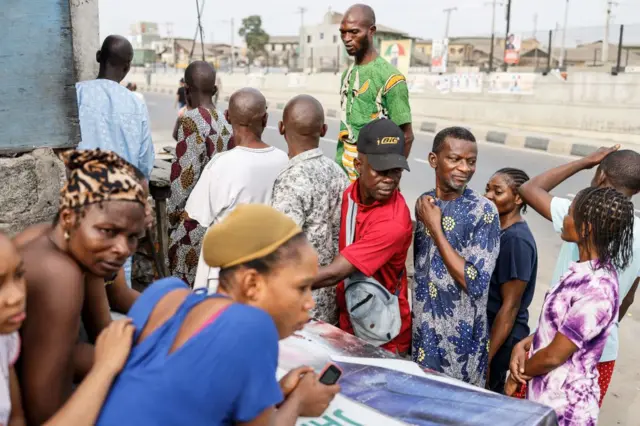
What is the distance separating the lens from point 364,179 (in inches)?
98.7

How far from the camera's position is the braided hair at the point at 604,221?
2170 mm

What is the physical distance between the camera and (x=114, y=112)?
11.5 feet

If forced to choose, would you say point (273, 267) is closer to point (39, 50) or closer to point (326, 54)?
point (39, 50)

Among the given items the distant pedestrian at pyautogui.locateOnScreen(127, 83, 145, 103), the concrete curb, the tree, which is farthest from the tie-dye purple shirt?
the tree

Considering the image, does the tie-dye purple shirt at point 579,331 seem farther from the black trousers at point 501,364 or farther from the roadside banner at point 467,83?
the roadside banner at point 467,83

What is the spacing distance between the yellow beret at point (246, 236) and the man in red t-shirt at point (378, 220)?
1.04 m

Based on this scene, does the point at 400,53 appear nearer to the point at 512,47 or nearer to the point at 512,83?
the point at 512,83

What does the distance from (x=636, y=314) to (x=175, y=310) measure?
169 inches

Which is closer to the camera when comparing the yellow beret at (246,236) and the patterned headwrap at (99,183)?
the yellow beret at (246,236)

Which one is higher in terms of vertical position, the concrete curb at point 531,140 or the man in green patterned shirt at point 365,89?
the man in green patterned shirt at point 365,89

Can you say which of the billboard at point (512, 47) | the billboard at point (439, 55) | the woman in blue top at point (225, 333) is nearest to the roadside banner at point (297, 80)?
the billboard at point (439, 55)

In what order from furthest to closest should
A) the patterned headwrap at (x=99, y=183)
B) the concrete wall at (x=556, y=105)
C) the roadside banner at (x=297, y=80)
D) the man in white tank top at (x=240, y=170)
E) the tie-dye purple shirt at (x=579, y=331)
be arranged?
the roadside banner at (x=297, y=80), the concrete wall at (x=556, y=105), the man in white tank top at (x=240, y=170), the tie-dye purple shirt at (x=579, y=331), the patterned headwrap at (x=99, y=183)

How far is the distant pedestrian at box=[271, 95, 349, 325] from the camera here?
264cm

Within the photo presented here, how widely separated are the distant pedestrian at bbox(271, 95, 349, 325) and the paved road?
1.81 metres
